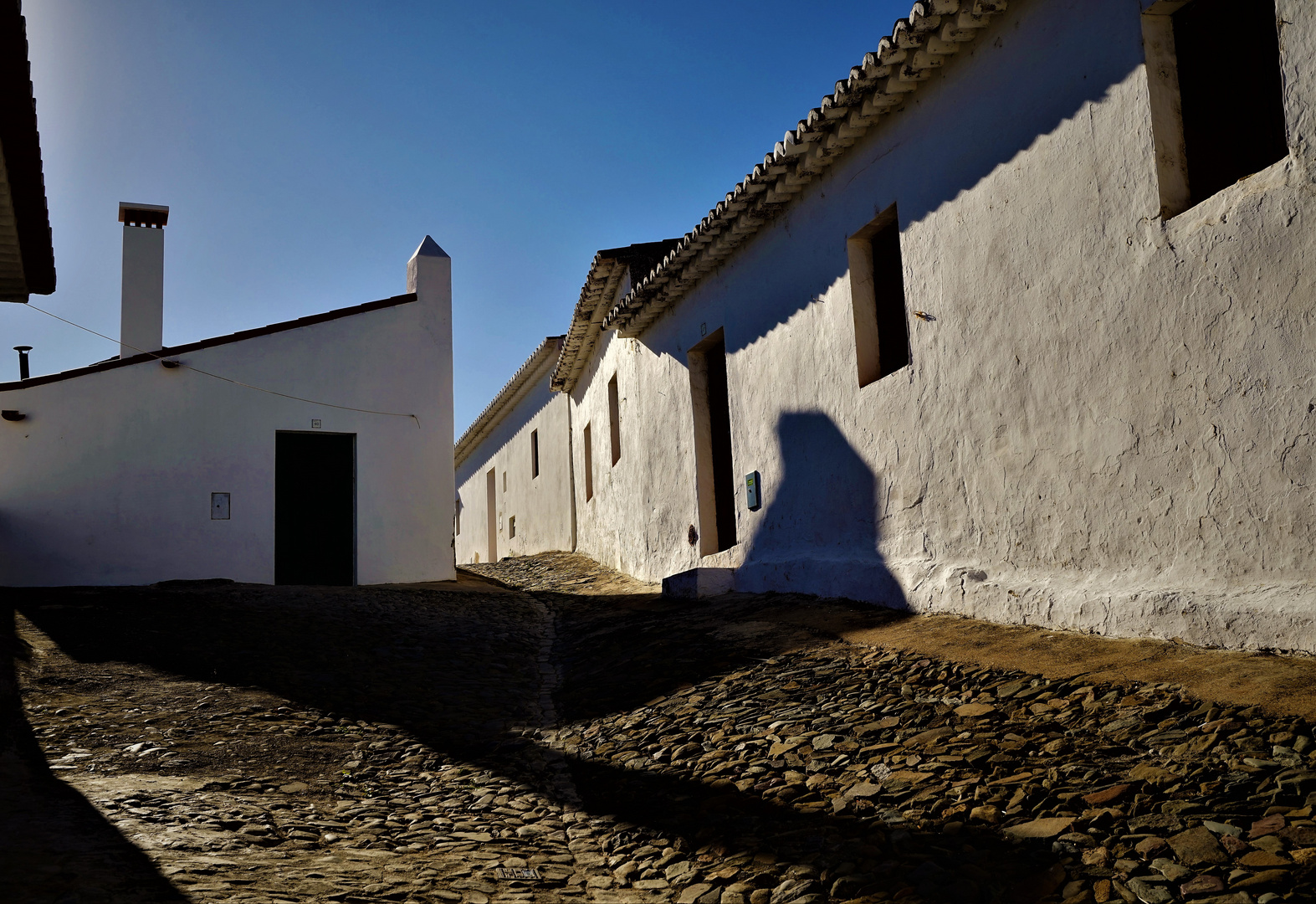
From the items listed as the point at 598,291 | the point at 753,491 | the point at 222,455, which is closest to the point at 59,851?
the point at 753,491

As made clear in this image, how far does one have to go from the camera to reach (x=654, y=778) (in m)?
5.08

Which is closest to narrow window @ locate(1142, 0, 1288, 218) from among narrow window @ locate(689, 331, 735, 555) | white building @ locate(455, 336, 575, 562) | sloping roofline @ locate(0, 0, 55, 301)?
sloping roofline @ locate(0, 0, 55, 301)

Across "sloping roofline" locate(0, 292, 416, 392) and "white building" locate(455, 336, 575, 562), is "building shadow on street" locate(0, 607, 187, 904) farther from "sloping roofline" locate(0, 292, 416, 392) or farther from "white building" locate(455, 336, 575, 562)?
"white building" locate(455, 336, 575, 562)

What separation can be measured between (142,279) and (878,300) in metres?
10.8

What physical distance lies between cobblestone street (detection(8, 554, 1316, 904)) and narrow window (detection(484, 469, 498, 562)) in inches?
697

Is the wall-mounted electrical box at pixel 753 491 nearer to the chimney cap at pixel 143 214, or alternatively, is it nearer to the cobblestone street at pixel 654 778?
the cobblestone street at pixel 654 778

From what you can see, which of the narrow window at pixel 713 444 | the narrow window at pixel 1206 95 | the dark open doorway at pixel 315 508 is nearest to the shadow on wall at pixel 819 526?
the narrow window at pixel 713 444

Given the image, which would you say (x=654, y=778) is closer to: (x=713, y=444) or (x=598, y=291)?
(x=713, y=444)

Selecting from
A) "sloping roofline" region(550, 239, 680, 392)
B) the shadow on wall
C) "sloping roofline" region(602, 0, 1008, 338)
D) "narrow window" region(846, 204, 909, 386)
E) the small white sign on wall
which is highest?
"sloping roofline" region(550, 239, 680, 392)

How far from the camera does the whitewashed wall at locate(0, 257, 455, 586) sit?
12227 mm

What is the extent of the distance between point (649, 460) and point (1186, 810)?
10070mm

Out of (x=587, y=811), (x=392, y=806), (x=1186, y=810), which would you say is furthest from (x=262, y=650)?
(x=1186, y=810)

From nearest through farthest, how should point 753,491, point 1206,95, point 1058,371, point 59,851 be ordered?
point 59,851 → point 1206,95 → point 1058,371 → point 753,491

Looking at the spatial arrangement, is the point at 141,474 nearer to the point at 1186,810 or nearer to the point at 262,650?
the point at 262,650
